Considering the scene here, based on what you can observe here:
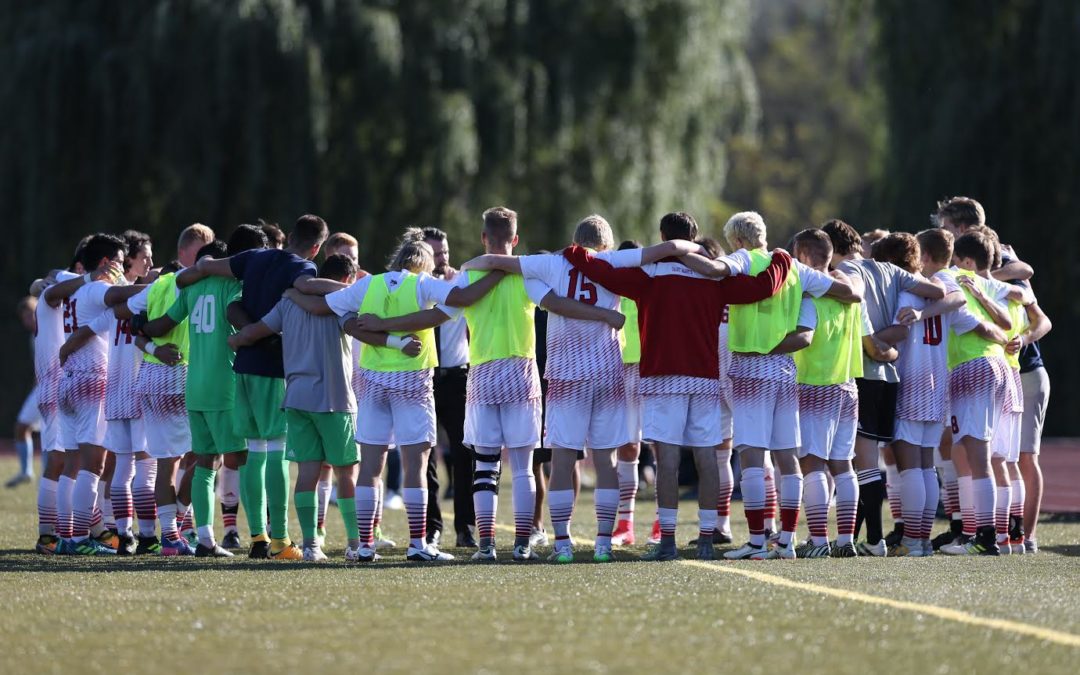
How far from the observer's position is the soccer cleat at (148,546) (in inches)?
414

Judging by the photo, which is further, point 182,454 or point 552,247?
point 552,247

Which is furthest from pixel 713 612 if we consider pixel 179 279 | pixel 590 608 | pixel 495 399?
pixel 179 279

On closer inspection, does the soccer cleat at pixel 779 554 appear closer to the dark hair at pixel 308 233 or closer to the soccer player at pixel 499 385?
the soccer player at pixel 499 385

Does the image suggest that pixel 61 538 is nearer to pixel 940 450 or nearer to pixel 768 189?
pixel 940 450

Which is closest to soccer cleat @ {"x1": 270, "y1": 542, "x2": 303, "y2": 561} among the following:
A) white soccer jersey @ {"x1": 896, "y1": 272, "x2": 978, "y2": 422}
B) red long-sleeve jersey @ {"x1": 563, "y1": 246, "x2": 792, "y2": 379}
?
red long-sleeve jersey @ {"x1": 563, "y1": 246, "x2": 792, "y2": 379}

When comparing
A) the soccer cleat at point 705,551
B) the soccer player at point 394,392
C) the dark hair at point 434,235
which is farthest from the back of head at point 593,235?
the soccer cleat at point 705,551

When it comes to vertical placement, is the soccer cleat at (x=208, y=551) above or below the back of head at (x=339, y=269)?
below

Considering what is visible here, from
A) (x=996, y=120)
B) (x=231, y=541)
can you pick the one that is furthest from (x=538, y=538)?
(x=996, y=120)

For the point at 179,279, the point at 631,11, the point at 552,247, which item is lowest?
the point at 179,279

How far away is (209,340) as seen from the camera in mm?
10094

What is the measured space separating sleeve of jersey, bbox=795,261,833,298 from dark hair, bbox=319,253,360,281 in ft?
8.73

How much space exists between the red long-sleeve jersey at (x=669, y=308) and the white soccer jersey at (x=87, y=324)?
3248 mm

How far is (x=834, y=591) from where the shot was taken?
765cm

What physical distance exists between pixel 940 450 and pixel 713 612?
5086mm
